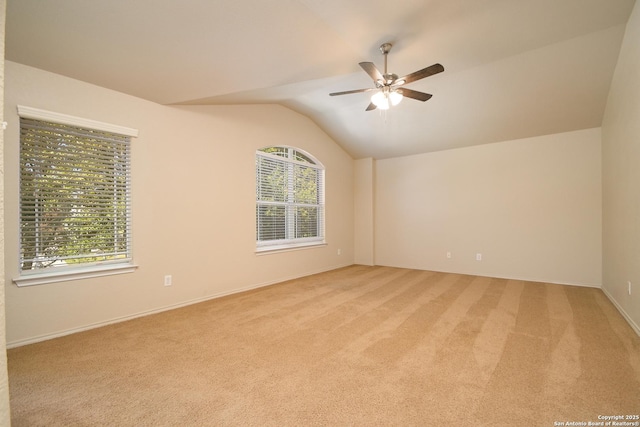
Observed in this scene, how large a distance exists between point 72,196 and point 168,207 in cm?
86

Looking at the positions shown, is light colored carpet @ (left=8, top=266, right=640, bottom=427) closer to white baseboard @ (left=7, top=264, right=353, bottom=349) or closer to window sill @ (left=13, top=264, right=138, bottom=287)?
white baseboard @ (left=7, top=264, right=353, bottom=349)

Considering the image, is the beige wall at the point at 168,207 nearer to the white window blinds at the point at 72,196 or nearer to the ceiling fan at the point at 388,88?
the white window blinds at the point at 72,196

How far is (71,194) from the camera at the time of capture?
2621 mm

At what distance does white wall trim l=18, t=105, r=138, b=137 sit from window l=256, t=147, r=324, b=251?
1.81m

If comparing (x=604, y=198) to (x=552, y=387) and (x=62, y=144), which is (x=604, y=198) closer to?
(x=552, y=387)

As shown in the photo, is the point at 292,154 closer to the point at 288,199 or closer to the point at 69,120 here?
the point at 288,199

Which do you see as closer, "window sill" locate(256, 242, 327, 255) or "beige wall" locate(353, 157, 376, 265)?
"window sill" locate(256, 242, 327, 255)

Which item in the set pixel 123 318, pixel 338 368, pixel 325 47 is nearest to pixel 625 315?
pixel 338 368

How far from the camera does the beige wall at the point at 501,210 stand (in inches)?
170

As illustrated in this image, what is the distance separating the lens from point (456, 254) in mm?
5359

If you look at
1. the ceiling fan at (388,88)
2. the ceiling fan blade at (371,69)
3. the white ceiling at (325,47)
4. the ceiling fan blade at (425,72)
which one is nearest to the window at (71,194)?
the white ceiling at (325,47)

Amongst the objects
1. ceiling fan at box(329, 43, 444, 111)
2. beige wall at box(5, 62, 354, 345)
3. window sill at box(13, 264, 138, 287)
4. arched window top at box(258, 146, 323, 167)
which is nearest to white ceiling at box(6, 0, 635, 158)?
beige wall at box(5, 62, 354, 345)

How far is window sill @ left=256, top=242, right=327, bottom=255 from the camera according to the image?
4.40 m

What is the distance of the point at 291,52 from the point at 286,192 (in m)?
2.67
